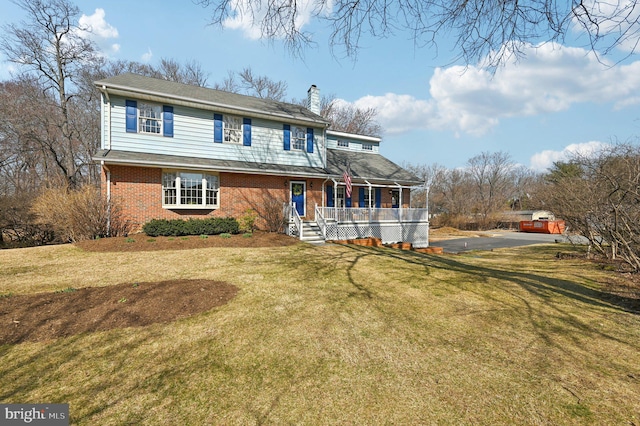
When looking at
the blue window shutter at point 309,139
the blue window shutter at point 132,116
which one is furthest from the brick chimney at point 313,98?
the blue window shutter at point 132,116

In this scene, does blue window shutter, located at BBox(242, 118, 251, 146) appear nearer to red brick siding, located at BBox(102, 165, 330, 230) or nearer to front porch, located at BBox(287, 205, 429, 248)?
red brick siding, located at BBox(102, 165, 330, 230)

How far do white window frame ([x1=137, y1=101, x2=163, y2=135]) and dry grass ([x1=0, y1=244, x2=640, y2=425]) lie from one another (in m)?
7.84

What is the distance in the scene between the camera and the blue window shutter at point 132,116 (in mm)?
12008

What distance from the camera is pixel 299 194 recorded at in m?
15.9

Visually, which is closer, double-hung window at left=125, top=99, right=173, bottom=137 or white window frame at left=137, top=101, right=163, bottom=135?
double-hung window at left=125, top=99, right=173, bottom=137

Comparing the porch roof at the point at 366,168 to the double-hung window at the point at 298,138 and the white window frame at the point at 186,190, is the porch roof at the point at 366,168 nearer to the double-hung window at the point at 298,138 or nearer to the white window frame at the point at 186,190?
the double-hung window at the point at 298,138

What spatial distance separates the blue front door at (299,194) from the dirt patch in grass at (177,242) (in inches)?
154

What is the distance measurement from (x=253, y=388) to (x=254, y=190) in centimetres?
1215

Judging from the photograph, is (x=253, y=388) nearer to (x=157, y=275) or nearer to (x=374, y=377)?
(x=374, y=377)

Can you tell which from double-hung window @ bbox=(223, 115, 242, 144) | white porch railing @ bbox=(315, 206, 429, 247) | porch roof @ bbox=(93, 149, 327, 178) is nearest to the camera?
porch roof @ bbox=(93, 149, 327, 178)

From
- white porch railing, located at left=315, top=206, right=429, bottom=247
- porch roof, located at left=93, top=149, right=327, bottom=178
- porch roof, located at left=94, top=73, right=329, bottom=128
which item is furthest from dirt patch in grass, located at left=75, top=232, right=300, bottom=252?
porch roof, located at left=94, top=73, right=329, bottom=128

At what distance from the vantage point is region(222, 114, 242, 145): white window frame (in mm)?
14198

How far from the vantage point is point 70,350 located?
3.60 metres

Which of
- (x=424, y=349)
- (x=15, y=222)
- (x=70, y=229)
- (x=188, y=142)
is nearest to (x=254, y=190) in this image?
(x=188, y=142)
